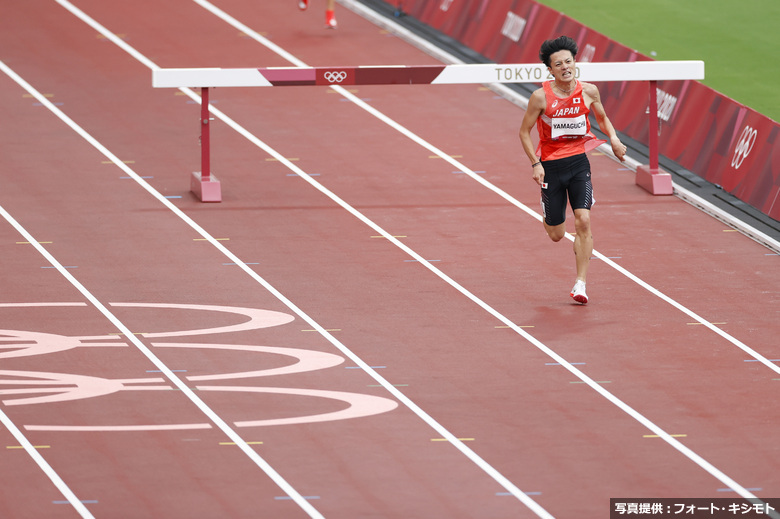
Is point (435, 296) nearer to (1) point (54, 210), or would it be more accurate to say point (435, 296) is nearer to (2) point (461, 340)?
(2) point (461, 340)

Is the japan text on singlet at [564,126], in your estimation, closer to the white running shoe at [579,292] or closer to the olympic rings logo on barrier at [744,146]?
the white running shoe at [579,292]

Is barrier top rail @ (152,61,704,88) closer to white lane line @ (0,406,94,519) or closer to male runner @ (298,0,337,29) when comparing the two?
white lane line @ (0,406,94,519)

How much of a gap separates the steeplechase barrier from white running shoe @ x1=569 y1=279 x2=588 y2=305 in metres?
3.51

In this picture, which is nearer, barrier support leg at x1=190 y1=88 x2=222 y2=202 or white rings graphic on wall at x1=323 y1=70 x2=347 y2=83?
barrier support leg at x1=190 y1=88 x2=222 y2=202

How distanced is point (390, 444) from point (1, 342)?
361 centimetres

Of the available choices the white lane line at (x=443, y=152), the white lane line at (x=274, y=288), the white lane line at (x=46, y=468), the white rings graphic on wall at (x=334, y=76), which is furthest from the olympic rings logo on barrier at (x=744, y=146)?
the white lane line at (x=46, y=468)

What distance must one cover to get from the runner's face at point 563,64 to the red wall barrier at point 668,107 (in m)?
3.69

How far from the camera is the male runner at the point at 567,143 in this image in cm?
1345

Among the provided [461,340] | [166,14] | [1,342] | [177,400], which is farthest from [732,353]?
[166,14]

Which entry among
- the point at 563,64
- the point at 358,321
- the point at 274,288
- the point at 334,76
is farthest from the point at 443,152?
the point at 358,321

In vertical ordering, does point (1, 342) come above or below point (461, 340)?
below

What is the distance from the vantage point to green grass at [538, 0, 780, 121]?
20250 millimetres

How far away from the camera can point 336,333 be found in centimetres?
1286

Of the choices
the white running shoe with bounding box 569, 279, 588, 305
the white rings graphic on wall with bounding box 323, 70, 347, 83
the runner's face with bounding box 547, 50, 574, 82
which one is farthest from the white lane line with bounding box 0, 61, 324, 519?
the runner's face with bounding box 547, 50, 574, 82
